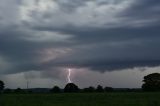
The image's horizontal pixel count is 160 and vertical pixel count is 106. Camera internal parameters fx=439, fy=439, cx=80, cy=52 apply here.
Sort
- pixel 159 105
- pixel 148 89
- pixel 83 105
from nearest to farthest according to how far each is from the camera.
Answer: pixel 159 105, pixel 83 105, pixel 148 89

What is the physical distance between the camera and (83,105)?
51031 millimetres

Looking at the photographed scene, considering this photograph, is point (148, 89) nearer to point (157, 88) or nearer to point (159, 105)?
point (157, 88)

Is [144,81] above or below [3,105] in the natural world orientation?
above

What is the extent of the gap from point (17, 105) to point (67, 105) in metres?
5.97

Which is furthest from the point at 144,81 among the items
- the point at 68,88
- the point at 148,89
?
the point at 68,88

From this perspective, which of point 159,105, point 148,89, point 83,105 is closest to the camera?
point 159,105

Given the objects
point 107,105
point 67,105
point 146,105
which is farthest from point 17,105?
point 146,105

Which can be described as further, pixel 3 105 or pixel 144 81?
pixel 144 81

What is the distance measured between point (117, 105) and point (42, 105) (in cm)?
893

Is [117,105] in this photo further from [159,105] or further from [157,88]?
[157,88]

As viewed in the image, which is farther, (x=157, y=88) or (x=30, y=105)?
(x=157, y=88)

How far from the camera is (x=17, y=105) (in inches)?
2062

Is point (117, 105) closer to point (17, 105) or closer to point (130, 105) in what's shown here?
point (130, 105)

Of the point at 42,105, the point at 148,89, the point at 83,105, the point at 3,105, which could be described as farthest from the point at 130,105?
the point at 148,89
